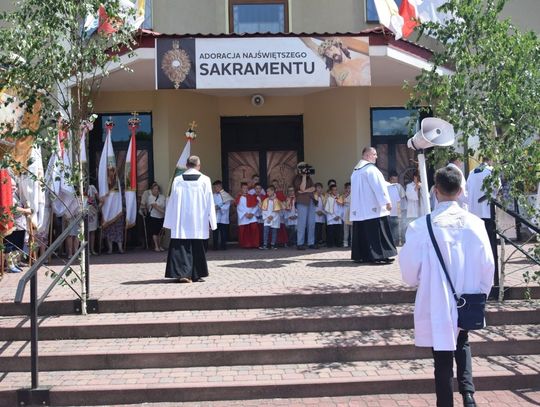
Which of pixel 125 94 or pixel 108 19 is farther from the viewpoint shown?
pixel 125 94

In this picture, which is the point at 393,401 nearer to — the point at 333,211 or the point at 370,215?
the point at 370,215

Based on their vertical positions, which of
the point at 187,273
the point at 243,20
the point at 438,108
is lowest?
the point at 187,273

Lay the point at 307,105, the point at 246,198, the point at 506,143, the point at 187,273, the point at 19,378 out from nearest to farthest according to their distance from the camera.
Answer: the point at 19,378
the point at 506,143
the point at 187,273
the point at 246,198
the point at 307,105

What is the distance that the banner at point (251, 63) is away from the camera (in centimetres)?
988

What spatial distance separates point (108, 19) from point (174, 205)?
8.65 feet

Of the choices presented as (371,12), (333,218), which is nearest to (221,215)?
(333,218)

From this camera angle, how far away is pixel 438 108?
22.5 ft

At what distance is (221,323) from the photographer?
6.36 m

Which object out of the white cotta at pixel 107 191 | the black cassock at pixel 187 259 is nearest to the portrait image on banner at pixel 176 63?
the black cassock at pixel 187 259

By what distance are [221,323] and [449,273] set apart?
10.3ft

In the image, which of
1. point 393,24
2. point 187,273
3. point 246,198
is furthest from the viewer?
point 246,198

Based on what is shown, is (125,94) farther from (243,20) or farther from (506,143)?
(506,143)

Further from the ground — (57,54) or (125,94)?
(125,94)

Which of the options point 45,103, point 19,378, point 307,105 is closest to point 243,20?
point 307,105
